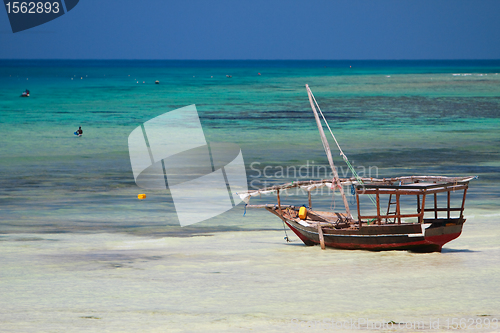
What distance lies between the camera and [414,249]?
688 inches

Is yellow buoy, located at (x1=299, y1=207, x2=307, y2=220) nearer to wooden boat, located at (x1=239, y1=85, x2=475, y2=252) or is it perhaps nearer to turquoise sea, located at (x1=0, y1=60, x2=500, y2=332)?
wooden boat, located at (x1=239, y1=85, x2=475, y2=252)

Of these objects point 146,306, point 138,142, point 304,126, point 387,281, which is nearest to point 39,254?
point 146,306

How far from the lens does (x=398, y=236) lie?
1711 centimetres

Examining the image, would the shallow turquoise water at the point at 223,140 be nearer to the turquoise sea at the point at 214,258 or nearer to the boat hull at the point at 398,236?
the turquoise sea at the point at 214,258

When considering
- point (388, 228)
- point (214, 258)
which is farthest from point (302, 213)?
point (214, 258)

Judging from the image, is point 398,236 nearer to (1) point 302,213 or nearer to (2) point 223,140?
(1) point 302,213

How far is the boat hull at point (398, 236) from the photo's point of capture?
1703 centimetres

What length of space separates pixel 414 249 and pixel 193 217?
26.5 ft

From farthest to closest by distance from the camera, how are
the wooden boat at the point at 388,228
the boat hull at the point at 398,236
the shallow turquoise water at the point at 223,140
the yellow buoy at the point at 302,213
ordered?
the shallow turquoise water at the point at 223,140
the yellow buoy at the point at 302,213
the boat hull at the point at 398,236
the wooden boat at the point at 388,228

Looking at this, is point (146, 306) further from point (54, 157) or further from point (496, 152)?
point (496, 152)

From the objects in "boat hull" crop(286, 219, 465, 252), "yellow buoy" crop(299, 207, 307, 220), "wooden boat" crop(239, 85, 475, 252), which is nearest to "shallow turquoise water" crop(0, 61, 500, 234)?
"yellow buoy" crop(299, 207, 307, 220)

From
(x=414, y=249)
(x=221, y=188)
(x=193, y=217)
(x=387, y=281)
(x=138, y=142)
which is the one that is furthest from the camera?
(x=138, y=142)

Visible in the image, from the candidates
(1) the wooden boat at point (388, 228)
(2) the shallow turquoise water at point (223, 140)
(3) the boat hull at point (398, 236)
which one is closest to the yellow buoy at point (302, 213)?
(1) the wooden boat at point (388, 228)

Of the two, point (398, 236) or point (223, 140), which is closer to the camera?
point (398, 236)
